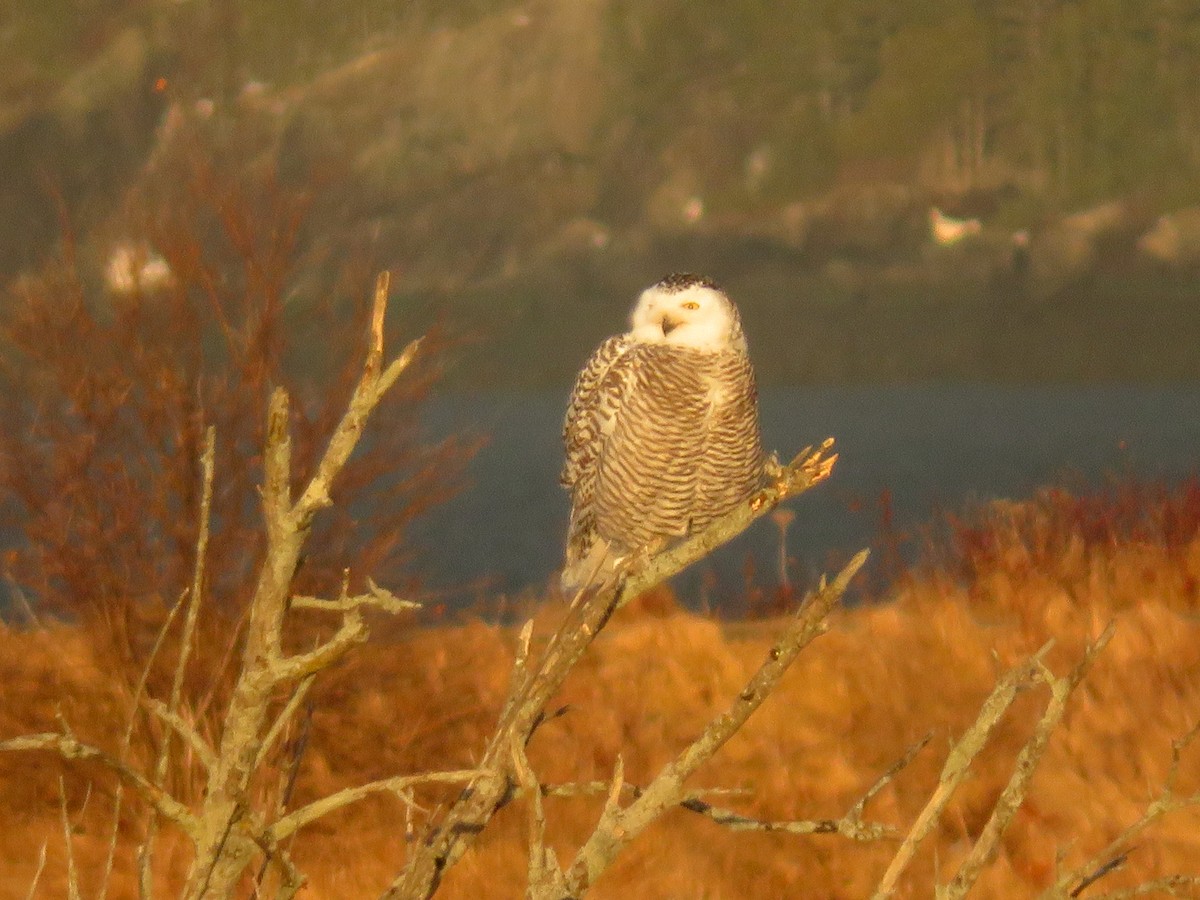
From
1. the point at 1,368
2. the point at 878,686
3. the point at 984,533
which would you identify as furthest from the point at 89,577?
the point at 984,533

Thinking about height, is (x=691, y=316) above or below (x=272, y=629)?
below

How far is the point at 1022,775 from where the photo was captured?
175 cm

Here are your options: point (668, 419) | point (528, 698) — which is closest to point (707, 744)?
point (528, 698)

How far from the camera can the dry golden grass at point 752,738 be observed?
531 cm

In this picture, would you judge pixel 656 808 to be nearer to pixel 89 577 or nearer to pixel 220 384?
pixel 220 384

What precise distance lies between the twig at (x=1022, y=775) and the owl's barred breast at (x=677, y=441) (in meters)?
3.13

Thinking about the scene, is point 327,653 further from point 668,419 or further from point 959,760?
point 668,419

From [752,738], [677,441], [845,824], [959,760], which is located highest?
[959,760]

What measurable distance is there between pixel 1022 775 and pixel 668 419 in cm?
326

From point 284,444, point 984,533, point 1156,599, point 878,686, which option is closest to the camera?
point 284,444

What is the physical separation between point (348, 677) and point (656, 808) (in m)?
4.94

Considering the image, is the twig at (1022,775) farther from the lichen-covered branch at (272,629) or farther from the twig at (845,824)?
the lichen-covered branch at (272,629)

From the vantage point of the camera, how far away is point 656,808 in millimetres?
1680

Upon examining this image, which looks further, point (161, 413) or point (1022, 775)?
point (161, 413)
